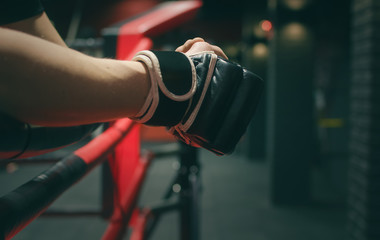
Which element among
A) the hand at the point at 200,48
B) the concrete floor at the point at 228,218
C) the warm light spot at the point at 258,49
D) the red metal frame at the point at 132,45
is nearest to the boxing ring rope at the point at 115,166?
the red metal frame at the point at 132,45

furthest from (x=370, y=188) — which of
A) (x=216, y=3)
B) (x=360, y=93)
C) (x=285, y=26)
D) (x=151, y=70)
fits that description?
(x=216, y=3)

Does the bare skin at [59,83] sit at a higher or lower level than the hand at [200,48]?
lower

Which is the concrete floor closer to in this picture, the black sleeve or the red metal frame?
the red metal frame

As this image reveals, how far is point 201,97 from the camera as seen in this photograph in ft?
1.51

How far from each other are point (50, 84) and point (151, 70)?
0.14 m

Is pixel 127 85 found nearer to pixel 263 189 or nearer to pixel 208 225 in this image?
pixel 208 225

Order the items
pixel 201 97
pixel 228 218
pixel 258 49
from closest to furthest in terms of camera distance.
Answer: pixel 201 97 → pixel 228 218 → pixel 258 49

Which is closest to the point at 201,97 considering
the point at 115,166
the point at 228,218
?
the point at 115,166

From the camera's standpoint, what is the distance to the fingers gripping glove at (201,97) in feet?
1.45

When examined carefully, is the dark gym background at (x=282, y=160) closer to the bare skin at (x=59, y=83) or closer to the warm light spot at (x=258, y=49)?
the warm light spot at (x=258, y=49)

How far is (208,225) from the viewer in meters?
3.17

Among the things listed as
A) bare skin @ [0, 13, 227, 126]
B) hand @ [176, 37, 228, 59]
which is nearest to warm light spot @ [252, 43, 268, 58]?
hand @ [176, 37, 228, 59]

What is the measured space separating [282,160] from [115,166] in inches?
119

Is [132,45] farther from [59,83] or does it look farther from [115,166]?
[59,83]
